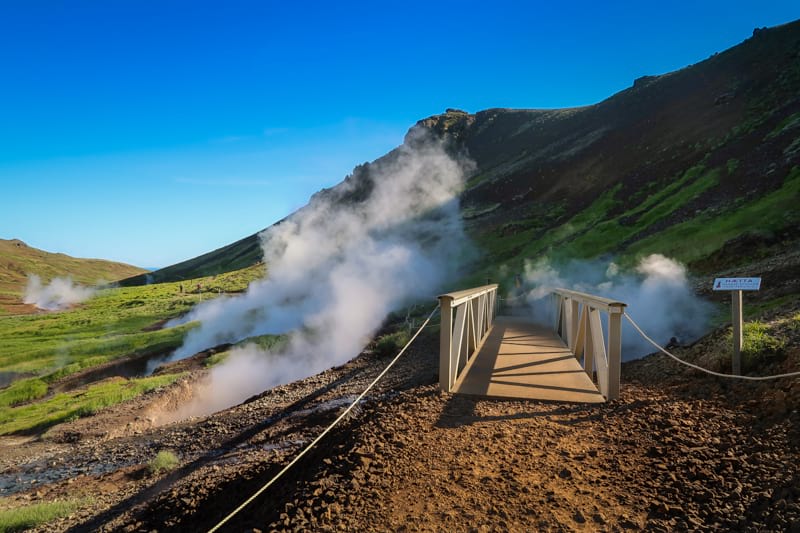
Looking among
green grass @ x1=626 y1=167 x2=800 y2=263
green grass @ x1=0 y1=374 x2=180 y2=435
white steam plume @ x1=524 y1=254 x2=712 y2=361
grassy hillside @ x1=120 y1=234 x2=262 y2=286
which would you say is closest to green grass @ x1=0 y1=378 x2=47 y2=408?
green grass @ x1=0 y1=374 x2=180 y2=435

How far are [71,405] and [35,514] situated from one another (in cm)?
1170

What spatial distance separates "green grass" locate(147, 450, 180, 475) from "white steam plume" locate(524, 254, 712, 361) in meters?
9.93

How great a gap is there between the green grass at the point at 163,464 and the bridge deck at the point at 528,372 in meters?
6.23

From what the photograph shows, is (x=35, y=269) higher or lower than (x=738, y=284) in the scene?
higher

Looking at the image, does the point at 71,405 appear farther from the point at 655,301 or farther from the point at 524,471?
the point at 655,301

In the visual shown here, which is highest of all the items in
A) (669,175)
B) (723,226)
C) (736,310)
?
(669,175)

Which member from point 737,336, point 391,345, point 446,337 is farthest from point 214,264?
point 737,336

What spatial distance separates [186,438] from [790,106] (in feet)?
150

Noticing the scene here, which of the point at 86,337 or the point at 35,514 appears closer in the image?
the point at 35,514

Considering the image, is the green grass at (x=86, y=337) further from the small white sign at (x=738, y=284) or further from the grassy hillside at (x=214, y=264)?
the grassy hillside at (x=214, y=264)

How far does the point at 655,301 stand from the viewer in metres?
13.2

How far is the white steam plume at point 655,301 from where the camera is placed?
1083 cm

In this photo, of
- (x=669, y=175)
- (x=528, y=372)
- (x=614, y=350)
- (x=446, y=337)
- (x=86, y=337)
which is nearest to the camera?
(x=614, y=350)

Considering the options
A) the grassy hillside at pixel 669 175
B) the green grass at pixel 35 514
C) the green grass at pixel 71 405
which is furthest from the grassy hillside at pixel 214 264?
the green grass at pixel 35 514
